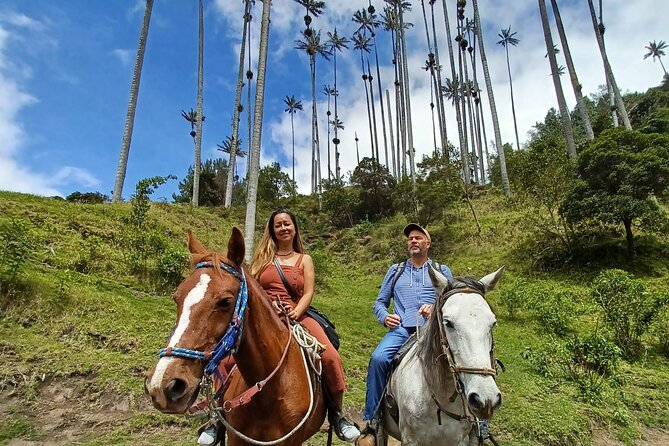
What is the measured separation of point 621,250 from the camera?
53.0ft

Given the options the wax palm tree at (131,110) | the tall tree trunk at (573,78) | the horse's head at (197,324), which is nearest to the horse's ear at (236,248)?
the horse's head at (197,324)

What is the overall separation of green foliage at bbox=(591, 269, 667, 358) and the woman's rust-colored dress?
9.81 meters

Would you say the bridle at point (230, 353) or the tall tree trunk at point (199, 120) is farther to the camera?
the tall tree trunk at point (199, 120)

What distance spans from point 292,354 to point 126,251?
11227 millimetres

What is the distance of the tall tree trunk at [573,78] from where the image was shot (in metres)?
23.6

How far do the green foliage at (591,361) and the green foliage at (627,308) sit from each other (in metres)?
2.35

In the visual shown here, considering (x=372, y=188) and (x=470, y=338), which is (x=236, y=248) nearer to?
(x=470, y=338)

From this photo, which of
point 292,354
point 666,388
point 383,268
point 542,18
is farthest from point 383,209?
point 292,354

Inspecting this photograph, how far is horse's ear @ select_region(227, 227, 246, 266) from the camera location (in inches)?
91.4

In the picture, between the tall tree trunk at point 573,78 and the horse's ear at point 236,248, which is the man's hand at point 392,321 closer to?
the horse's ear at point 236,248

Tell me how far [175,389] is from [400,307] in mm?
2917

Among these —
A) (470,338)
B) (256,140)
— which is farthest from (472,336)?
(256,140)

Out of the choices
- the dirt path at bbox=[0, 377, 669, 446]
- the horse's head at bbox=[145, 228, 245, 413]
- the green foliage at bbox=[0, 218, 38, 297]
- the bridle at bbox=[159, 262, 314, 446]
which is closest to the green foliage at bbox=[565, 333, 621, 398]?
the dirt path at bbox=[0, 377, 669, 446]

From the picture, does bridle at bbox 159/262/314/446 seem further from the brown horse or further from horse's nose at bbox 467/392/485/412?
horse's nose at bbox 467/392/485/412
